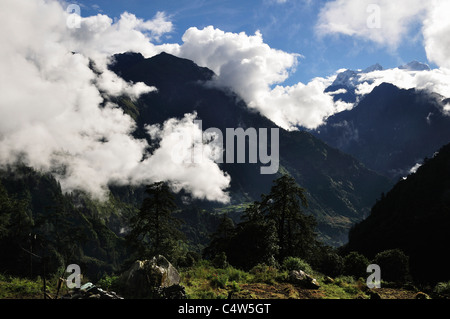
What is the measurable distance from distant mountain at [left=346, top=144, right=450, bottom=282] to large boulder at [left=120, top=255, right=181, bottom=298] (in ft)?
264

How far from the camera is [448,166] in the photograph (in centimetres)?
16462

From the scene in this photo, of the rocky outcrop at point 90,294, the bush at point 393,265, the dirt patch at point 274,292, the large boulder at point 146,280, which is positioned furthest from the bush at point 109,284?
the bush at point 393,265

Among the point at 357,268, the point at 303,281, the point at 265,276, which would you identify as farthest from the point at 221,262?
the point at 357,268

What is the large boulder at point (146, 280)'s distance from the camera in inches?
477

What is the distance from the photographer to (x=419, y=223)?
108750 mm

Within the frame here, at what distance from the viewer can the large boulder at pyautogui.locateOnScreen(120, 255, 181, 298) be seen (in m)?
12.1

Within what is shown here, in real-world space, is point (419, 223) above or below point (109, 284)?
above

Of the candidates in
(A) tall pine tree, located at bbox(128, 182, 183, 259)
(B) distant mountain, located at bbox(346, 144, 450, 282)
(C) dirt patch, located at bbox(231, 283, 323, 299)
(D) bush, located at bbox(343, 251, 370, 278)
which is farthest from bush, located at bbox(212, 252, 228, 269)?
(B) distant mountain, located at bbox(346, 144, 450, 282)

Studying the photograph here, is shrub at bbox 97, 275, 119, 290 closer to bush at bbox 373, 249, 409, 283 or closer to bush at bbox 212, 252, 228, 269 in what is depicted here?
bush at bbox 212, 252, 228, 269

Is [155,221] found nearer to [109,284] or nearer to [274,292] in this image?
[109,284]

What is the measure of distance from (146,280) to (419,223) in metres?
125
